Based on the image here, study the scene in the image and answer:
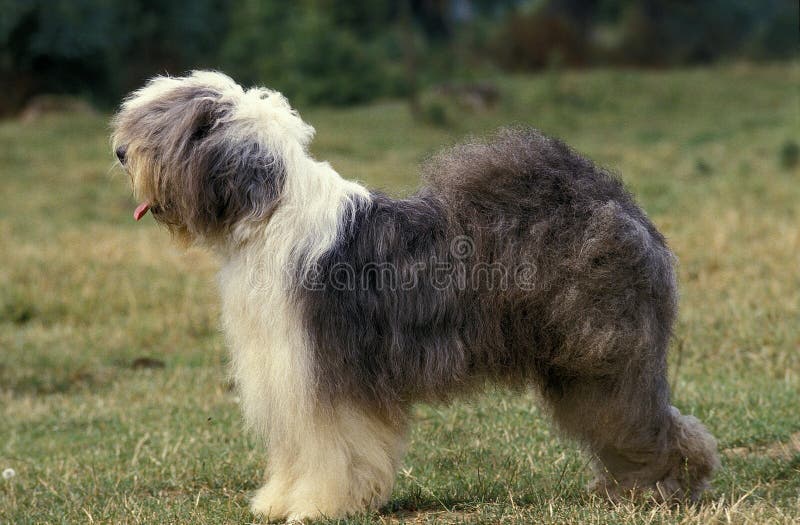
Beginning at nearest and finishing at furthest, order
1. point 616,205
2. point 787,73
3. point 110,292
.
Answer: point 616,205
point 110,292
point 787,73

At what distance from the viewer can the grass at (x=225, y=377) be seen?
5520 mm

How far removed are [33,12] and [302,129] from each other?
22.1 m

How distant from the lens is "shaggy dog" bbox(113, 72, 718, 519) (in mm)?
4809

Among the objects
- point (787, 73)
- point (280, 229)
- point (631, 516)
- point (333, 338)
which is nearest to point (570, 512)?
point (631, 516)

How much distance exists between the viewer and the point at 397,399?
491 cm

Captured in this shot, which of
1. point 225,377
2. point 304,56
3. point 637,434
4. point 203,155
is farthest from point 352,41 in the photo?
point 637,434

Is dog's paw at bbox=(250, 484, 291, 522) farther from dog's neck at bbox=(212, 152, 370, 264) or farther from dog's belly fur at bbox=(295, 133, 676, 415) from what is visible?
dog's neck at bbox=(212, 152, 370, 264)

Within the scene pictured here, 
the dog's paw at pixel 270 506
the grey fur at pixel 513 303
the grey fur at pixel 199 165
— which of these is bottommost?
the dog's paw at pixel 270 506

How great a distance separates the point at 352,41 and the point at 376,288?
78.8ft

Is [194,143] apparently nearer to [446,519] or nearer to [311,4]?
[446,519]

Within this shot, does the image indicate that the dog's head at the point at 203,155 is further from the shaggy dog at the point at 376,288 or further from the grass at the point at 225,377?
the grass at the point at 225,377

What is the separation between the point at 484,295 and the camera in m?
4.90

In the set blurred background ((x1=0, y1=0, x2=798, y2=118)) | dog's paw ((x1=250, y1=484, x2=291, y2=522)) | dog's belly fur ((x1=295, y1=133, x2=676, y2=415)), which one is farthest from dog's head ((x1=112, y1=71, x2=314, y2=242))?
blurred background ((x1=0, y1=0, x2=798, y2=118))

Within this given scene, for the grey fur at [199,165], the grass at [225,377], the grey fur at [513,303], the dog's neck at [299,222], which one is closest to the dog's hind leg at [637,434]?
the grey fur at [513,303]
